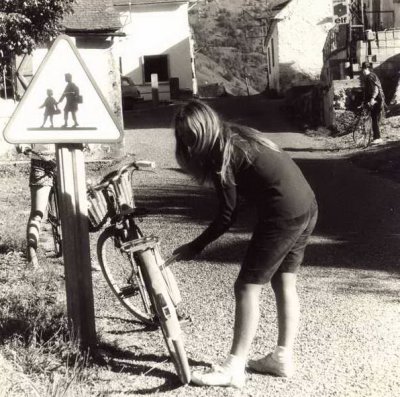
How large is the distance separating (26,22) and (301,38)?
26.8m

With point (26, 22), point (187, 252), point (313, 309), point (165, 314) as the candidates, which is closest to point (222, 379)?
point (165, 314)

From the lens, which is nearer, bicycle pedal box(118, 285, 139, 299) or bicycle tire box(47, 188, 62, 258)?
bicycle pedal box(118, 285, 139, 299)

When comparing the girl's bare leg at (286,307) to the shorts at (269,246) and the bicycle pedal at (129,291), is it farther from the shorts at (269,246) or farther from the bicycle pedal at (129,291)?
the bicycle pedal at (129,291)

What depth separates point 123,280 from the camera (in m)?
5.96

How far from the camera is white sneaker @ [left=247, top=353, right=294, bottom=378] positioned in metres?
4.28

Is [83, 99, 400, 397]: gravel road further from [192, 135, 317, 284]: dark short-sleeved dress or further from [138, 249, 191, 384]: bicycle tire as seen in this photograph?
[192, 135, 317, 284]: dark short-sleeved dress

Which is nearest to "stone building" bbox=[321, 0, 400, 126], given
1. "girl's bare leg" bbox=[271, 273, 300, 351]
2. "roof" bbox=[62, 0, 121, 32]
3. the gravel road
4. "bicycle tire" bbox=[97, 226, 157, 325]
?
"roof" bbox=[62, 0, 121, 32]

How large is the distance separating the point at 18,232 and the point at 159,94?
28599mm

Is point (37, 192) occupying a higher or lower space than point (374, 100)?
lower

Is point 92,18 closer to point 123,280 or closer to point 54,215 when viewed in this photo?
point 54,215

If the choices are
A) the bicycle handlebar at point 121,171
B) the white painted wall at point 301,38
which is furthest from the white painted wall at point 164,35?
the bicycle handlebar at point 121,171

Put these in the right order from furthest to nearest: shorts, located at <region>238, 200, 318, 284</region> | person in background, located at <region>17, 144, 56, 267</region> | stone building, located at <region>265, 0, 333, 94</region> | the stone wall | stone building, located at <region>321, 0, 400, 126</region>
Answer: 1. stone building, located at <region>265, 0, 333, 94</region>
2. stone building, located at <region>321, 0, 400, 126</region>
3. the stone wall
4. person in background, located at <region>17, 144, 56, 267</region>
5. shorts, located at <region>238, 200, 318, 284</region>

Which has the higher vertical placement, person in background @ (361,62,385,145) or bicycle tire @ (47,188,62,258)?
person in background @ (361,62,385,145)

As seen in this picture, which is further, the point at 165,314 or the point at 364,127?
the point at 364,127
